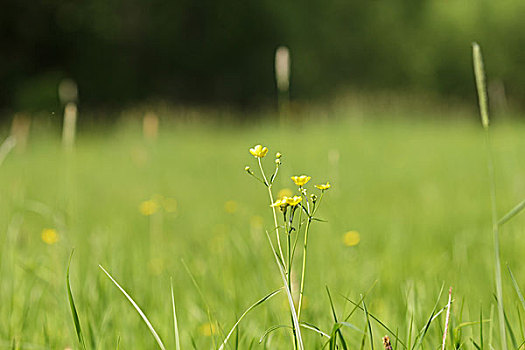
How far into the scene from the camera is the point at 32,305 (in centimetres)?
133

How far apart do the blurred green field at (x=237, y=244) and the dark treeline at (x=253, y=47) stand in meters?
8.01

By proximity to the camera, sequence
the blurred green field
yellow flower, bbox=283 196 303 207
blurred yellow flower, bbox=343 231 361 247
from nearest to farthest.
Result: 1. yellow flower, bbox=283 196 303 207
2. the blurred green field
3. blurred yellow flower, bbox=343 231 361 247

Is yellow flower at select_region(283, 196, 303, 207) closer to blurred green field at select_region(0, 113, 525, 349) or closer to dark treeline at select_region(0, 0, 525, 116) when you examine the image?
blurred green field at select_region(0, 113, 525, 349)

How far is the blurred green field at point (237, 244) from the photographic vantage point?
1169mm

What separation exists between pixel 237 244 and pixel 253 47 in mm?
15136

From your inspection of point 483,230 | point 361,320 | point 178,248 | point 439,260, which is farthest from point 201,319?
point 483,230

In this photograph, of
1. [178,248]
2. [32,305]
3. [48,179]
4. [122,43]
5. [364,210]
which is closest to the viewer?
[32,305]

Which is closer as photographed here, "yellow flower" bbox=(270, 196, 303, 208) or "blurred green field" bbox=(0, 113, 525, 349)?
"yellow flower" bbox=(270, 196, 303, 208)

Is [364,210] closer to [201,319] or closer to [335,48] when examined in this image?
[201,319]

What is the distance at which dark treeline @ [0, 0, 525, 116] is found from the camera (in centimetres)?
1410

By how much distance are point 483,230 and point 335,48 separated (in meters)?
15.3

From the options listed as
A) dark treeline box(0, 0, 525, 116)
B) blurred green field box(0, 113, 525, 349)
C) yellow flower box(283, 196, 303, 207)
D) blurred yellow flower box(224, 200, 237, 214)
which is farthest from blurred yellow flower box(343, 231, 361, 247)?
dark treeline box(0, 0, 525, 116)

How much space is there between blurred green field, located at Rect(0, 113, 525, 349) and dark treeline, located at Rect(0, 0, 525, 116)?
801cm

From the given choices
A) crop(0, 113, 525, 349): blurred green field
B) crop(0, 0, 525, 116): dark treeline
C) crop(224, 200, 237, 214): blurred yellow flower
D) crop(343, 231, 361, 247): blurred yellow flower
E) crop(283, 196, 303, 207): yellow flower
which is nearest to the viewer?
crop(283, 196, 303, 207): yellow flower
